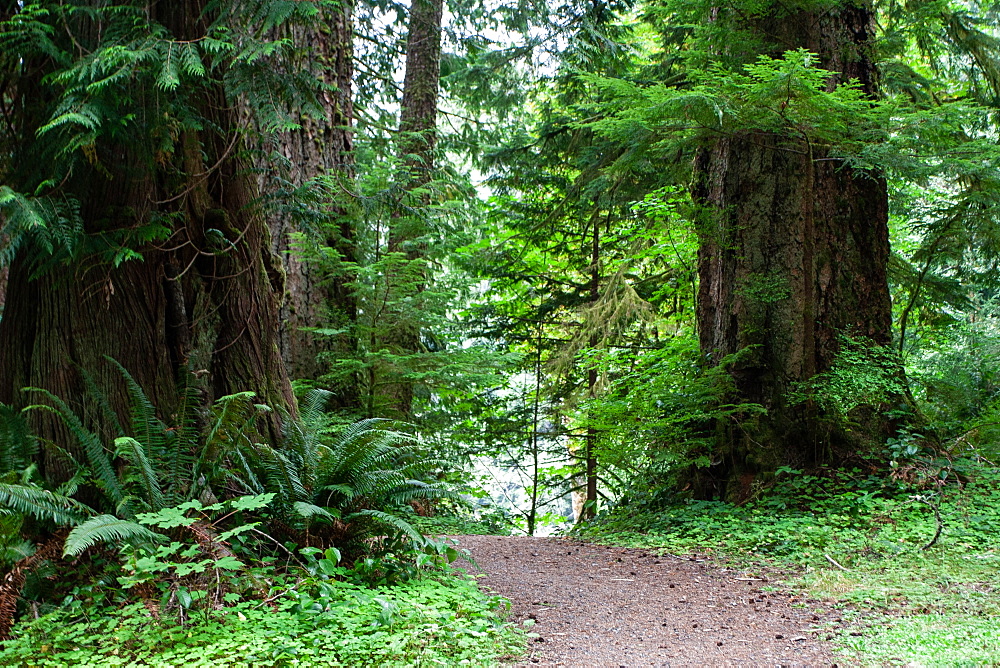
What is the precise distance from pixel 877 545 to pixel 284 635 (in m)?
4.26

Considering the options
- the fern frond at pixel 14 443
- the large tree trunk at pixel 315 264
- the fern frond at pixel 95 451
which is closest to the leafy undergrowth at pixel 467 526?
the large tree trunk at pixel 315 264

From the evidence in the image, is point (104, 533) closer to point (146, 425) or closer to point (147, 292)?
point (146, 425)

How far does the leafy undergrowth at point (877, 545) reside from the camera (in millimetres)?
3408

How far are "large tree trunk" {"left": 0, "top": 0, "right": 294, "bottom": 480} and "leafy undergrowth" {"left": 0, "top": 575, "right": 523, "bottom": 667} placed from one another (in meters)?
1.32

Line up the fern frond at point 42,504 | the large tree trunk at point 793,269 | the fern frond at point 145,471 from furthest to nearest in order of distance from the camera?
the large tree trunk at point 793,269 < the fern frond at point 145,471 < the fern frond at point 42,504

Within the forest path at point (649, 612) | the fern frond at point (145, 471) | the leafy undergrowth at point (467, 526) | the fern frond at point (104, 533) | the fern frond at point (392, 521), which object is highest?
the fern frond at point (145, 471)

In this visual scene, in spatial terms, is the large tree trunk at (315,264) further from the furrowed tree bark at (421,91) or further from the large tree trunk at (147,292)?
the large tree trunk at (147,292)

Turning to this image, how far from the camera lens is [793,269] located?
22.7 ft

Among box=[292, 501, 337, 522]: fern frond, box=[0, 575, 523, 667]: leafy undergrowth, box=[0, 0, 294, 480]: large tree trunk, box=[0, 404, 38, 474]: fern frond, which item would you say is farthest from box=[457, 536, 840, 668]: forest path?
box=[0, 404, 38, 474]: fern frond

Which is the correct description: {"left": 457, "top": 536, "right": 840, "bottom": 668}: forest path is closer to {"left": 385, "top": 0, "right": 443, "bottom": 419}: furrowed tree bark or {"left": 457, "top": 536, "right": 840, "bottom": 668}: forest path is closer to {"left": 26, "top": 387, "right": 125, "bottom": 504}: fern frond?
{"left": 26, "top": 387, "right": 125, "bottom": 504}: fern frond

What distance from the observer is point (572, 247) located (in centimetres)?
1193

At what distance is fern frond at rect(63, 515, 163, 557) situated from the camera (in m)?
2.88

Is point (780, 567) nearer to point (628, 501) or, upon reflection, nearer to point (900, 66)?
point (628, 501)

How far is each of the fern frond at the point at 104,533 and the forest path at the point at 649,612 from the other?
1.98 m
